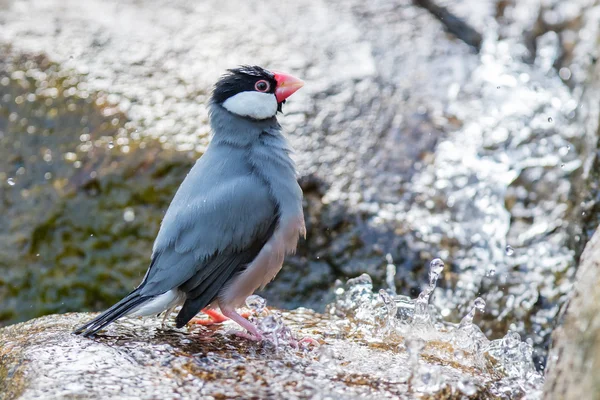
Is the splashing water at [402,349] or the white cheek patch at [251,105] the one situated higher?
the white cheek patch at [251,105]

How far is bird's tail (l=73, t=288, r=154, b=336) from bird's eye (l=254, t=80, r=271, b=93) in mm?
1459

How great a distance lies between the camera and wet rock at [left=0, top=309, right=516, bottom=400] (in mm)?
3061

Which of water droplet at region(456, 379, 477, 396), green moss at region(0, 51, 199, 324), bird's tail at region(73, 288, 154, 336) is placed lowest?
green moss at region(0, 51, 199, 324)

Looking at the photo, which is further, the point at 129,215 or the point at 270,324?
the point at 129,215

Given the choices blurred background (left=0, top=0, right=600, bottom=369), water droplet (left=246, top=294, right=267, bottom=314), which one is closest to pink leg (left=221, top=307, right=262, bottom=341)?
water droplet (left=246, top=294, right=267, bottom=314)

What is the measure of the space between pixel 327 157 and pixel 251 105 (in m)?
1.59

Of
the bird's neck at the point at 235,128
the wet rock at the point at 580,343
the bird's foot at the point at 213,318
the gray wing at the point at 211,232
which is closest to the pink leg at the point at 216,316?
the bird's foot at the point at 213,318

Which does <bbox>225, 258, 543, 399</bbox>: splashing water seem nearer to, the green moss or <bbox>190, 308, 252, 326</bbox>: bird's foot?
<bbox>190, 308, 252, 326</bbox>: bird's foot

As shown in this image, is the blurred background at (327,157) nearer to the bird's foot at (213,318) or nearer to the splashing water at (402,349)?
the splashing water at (402,349)

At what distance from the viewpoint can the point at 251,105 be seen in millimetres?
4461

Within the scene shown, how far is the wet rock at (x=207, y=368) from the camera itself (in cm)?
306

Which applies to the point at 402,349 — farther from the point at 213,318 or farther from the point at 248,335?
the point at 213,318

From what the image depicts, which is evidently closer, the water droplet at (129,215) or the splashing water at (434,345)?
the splashing water at (434,345)

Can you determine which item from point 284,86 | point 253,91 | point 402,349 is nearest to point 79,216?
point 253,91
